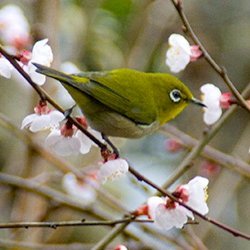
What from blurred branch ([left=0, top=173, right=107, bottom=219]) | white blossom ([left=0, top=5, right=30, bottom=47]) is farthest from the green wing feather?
blurred branch ([left=0, top=173, right=107, bottom=219])

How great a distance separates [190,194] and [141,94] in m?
0.44

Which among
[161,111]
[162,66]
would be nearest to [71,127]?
[161,111]

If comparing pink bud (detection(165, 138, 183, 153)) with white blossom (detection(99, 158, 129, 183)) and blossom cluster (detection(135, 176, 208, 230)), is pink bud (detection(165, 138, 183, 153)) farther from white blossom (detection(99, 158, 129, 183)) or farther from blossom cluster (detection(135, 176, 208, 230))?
white blossom (detection(99, 158, 129, 183))

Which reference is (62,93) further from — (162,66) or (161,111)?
(162,66)

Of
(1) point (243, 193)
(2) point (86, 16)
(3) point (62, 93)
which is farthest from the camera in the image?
(1) point (243, 193)

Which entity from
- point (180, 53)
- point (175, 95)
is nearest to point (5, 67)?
point (180, 53)

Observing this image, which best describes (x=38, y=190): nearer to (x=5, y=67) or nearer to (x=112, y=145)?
(x=112, y=145)

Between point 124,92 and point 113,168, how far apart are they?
39 cm

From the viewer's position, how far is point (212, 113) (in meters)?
2.09

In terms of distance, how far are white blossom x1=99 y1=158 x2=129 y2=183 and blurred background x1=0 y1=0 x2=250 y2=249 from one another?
0.85 m

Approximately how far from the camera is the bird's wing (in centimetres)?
191

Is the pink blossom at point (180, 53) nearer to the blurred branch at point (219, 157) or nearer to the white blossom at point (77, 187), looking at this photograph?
the blurred branch at point (219, 157)

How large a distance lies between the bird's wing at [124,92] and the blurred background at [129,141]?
0.58 metres

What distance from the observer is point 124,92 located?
2.03m
